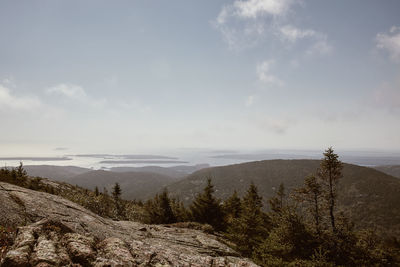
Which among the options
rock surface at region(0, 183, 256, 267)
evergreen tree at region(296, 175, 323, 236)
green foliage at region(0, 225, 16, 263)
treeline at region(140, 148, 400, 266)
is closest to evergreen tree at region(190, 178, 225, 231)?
treeline at region(140, 148, 400, 266)

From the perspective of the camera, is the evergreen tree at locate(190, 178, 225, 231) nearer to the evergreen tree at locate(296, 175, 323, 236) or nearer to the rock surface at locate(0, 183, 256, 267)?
the evergreen tree at locate(296, 175, 323, 236)

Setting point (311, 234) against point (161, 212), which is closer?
point (311, 234)

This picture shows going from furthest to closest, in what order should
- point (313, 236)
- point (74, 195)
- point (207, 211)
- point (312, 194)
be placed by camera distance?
point (74, 195), point (207, 211), point (312, 194), point (313, 236)

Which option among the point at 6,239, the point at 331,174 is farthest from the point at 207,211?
the point at 6,239

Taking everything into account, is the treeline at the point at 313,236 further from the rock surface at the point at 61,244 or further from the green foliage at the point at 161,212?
the green foliage at the point at 161,212

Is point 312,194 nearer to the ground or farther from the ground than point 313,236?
farther from the ground

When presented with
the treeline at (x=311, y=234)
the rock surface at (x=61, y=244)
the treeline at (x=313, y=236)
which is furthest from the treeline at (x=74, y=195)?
the treeline at (x=313, y=236)

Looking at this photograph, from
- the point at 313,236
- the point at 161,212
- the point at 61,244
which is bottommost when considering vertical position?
the point at 161,212

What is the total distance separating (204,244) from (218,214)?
780 inches

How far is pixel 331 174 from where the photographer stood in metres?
22.2

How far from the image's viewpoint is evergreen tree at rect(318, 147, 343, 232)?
21516mm

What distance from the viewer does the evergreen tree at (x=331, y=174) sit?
21516mm

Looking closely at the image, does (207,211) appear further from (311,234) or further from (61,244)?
(61,244)

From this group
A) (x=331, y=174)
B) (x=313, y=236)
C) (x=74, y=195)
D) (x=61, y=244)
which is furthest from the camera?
(x=74, y=195)
